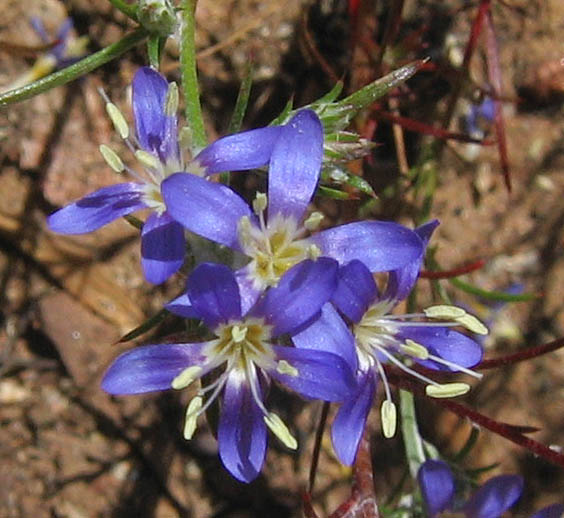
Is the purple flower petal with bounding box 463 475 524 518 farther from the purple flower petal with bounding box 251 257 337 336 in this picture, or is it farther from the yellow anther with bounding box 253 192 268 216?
the yellow anther with bounding box 253 192 268 216

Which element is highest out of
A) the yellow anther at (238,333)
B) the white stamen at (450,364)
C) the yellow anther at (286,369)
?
the yellow anther at (238,333)

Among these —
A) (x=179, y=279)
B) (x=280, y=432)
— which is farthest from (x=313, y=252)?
(x=179, y=279)

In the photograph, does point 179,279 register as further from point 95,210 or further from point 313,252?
point 313,252

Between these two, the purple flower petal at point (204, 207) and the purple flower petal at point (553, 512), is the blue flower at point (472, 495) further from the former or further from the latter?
the purple flower petal at point (204, 207)

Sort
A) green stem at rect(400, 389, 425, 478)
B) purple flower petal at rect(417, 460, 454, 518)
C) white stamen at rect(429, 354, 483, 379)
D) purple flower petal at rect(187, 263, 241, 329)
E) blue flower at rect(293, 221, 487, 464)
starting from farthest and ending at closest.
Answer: green stem at rect(400, 389, 425, 478)
purple flower petal at rect(417, 460, 454, 518)
white stamen at rect(429, 354, 483, 379)
blue flower at rect(293, 221, 487, 464)
purple flower petal at rect(187, 263, 241, 329)

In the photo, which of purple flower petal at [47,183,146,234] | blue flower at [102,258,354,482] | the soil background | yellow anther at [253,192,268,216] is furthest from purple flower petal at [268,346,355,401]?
the soil background

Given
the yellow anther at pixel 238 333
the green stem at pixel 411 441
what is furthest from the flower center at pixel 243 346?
the green stem at pixel 411 441

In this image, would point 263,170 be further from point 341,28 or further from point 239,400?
point 341,28
